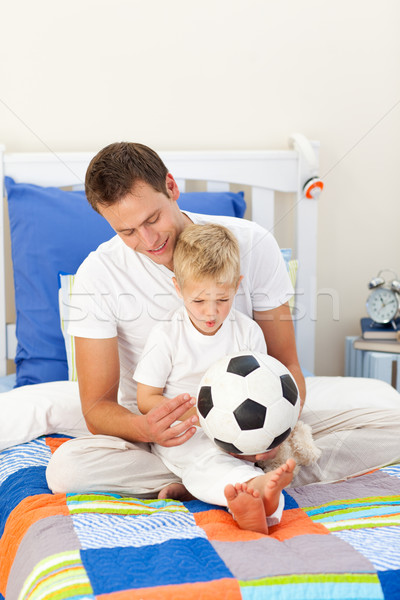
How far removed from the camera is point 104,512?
1.21 metres

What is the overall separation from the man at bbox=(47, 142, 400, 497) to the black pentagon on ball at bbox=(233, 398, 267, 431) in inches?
4.0

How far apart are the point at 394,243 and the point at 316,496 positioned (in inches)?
59.8

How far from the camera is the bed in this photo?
963 millimetres

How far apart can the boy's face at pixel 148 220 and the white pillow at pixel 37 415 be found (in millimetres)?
487

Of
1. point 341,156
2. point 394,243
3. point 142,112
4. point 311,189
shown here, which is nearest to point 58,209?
point 142,112

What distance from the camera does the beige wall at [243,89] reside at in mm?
2238

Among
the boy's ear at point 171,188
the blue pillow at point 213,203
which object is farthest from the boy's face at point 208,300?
the blue pillow at point 213,203

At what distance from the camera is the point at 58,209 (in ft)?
6.69

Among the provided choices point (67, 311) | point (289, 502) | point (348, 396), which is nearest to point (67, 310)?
point (67, 311)

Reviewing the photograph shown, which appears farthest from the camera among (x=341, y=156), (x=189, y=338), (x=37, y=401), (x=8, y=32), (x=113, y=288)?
(x=341, y=156)

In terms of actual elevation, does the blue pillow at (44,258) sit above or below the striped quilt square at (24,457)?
above

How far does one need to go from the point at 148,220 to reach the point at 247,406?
18.1 inches

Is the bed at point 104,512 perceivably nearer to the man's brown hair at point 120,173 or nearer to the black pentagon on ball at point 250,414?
the black pentagon on ball at point 250,414

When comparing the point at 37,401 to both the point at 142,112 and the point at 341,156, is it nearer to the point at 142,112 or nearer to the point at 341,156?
the point at 142,112
